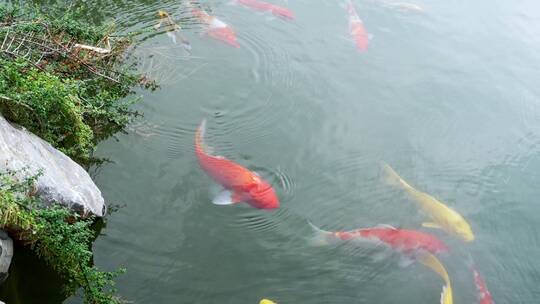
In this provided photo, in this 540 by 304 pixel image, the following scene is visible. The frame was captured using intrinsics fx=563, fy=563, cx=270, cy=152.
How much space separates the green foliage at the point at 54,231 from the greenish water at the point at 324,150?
48cm

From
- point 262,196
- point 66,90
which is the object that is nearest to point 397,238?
point 262,196

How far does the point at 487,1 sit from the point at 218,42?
4.60 metres

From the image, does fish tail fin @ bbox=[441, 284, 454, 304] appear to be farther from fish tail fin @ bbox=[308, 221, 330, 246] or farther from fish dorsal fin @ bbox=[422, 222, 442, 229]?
fish tail fin @ bbox=[308, 221, 330, 246]

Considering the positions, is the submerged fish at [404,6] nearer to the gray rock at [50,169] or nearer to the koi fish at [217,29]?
the koi fish at [217,29]

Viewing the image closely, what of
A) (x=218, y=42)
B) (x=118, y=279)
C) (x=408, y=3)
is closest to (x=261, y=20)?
(x=218, y=42)

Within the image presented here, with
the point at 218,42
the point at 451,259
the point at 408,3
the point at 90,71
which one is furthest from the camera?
the point at 408,3

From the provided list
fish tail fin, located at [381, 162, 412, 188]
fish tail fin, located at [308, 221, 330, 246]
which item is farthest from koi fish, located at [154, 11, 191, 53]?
fish tail fin, located at [308, 221, 330, 246]

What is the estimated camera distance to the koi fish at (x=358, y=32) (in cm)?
755

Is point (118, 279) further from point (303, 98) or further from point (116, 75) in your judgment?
point (303, 98)

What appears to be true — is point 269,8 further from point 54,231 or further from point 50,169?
point 54,231

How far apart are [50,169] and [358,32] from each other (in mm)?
4740

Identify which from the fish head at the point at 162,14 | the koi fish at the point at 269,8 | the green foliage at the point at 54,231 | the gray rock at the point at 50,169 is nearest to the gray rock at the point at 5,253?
the green foliage at the point at 54,231

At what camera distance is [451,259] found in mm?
5152

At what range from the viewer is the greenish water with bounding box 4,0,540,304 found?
15.8 feet
